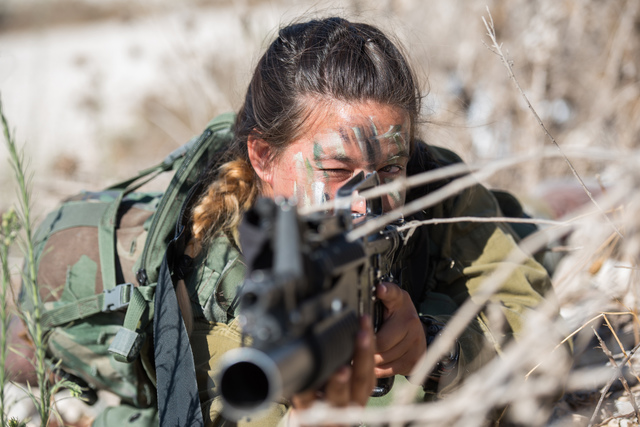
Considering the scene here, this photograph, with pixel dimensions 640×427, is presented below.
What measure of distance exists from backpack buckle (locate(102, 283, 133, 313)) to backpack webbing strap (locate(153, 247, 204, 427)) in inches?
6.0

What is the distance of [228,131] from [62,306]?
0.82 metres

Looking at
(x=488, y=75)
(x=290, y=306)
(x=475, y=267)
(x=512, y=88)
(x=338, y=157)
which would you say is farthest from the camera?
(x=488, y=75)

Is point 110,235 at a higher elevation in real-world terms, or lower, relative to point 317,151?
lower

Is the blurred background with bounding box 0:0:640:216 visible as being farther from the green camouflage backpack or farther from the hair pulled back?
the green camouflage backpack

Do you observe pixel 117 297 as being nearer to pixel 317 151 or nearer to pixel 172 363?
pixel 172 363

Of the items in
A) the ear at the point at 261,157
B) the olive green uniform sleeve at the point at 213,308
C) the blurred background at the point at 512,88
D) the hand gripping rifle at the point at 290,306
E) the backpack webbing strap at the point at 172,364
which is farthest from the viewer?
the blurred background at the point at 512,88

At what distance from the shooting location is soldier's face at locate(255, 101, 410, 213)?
4.89 ft

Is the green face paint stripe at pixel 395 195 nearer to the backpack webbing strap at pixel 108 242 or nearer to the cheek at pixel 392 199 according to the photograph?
the cheek at pixel 392 199

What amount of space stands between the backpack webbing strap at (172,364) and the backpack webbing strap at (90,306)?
0.53 feet

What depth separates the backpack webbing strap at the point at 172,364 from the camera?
1.46m

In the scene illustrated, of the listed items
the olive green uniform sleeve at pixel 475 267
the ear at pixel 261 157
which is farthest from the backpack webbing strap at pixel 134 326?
the olive green uniform sleeve at pixel 475 267

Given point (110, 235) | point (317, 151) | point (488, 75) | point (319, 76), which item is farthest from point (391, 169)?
point (488, 75)

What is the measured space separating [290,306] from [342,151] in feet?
2.63

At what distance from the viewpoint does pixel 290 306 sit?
753 mm
